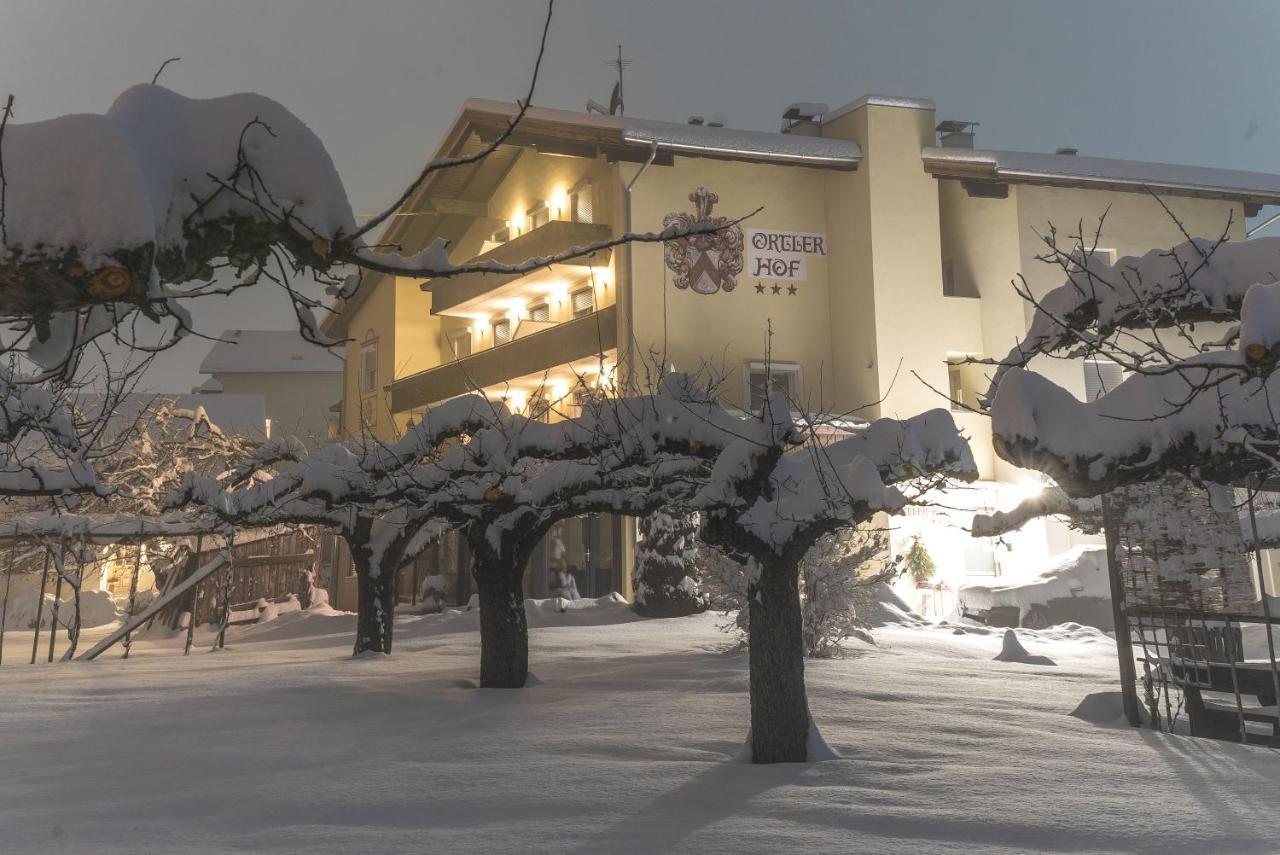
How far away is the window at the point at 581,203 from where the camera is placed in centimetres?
2688

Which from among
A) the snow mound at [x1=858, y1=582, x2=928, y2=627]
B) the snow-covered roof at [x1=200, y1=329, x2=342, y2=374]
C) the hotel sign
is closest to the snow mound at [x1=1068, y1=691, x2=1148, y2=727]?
the snow mound at [x1=858, y1=582, x2=928, y2=627]

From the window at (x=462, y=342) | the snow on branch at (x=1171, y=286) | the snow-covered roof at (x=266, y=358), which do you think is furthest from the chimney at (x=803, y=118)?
the snow-covered roof at (x=266, y=358)

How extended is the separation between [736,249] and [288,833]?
20.9 metres

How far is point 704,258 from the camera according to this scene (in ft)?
82.8

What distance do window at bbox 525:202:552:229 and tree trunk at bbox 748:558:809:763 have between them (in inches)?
→ 848

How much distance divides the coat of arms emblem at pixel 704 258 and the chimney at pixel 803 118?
170 inches

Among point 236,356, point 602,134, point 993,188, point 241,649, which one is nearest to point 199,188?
point 241,649

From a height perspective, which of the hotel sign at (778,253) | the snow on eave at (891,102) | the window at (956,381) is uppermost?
the snow on eave at (891,102)

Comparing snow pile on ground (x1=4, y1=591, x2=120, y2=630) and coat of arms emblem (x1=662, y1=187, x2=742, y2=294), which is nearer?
coat of arms emblem (x1=662, y1=187, x2=742, y2=294)

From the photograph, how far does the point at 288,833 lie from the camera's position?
6.49 metres

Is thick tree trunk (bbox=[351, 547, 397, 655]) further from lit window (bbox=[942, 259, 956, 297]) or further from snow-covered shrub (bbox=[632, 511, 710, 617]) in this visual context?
lit window (bbox=[942, 259, 956, 297])

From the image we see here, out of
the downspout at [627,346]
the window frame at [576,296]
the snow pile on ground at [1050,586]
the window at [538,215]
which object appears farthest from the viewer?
the window at [538,215]

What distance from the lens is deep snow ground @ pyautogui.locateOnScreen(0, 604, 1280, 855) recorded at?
645cm

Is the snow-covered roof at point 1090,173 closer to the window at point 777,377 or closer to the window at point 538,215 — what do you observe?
the window at point 777,377
